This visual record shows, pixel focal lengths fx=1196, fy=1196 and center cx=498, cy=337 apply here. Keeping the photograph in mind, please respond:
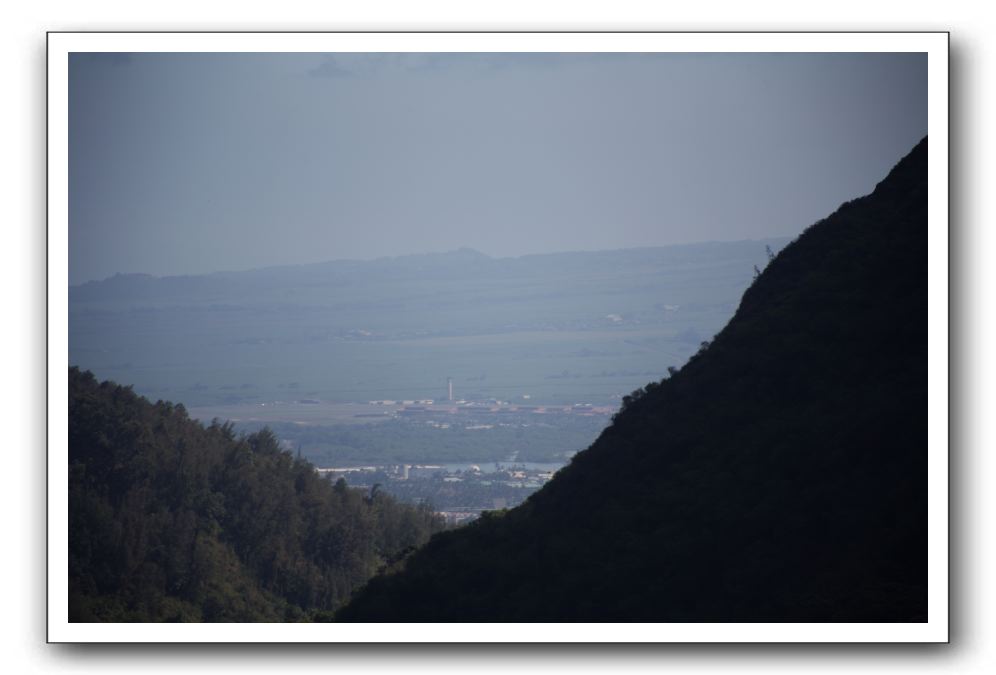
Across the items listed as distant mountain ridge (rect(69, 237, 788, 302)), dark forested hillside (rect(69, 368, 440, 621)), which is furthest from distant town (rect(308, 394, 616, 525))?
distant mountain ridge (rect(69, 237, 788, 302))

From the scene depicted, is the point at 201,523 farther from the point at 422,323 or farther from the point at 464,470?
the point at 464,470

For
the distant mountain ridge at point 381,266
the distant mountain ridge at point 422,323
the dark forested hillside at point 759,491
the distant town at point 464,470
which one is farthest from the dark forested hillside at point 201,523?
the dark forested hillside at point 759,491

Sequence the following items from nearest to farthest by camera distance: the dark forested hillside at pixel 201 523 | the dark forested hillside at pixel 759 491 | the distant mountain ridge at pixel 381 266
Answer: the dark forested hillside at pixel 759 491 < the dark forested hillside at pixel 201 523 < the distant mountain ridge at pixel 381 266

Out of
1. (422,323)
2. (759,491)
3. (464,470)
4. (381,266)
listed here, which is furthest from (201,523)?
(759,491)

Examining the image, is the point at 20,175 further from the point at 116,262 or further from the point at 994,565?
the point at 994,565

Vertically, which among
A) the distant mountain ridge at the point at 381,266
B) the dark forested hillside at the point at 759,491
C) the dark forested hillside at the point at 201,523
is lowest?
the dark forested hillside at the point at 201,523

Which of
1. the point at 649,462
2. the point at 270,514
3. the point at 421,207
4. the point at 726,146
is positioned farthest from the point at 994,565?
the point at 270,514
